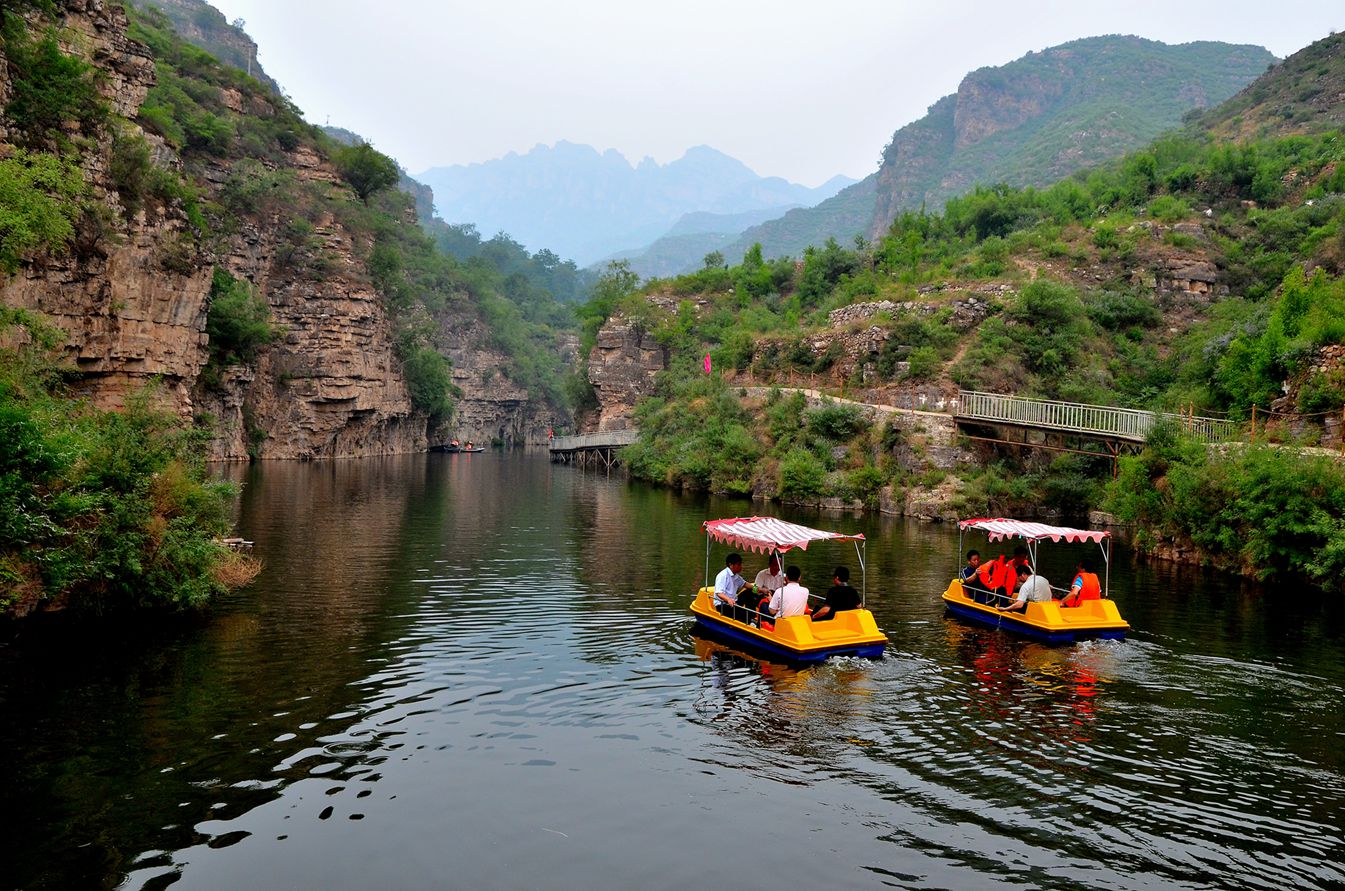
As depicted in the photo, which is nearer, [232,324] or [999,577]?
[999,577]

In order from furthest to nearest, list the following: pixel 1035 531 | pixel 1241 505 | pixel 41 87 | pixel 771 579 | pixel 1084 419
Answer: pixel 1084 419, pixel 41 87, pixel 1241 505, pixel 1035 531, pixel 771 579

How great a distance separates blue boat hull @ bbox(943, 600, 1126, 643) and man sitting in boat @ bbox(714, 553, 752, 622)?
216 inches

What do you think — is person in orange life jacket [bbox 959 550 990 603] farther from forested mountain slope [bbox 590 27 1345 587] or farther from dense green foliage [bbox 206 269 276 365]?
dense green foliage [bbox 206 269 276 365]

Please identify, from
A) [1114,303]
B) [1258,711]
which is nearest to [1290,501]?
[1258,711]

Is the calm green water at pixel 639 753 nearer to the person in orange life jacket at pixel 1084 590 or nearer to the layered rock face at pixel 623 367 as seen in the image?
the person in orange life jacket at pixel 1084 590

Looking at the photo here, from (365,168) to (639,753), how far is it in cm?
8153

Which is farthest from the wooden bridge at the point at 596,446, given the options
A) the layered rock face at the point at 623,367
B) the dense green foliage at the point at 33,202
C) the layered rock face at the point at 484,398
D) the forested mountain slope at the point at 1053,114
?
the forested mountain slope at the point at 1053,114

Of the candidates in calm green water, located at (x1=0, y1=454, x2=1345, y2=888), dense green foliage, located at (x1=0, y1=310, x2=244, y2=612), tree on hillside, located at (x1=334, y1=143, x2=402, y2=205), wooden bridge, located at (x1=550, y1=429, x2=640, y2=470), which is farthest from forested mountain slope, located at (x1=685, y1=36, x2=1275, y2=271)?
dense green foliage, located at (x1=0, y1=310, x2=244, y2=612)

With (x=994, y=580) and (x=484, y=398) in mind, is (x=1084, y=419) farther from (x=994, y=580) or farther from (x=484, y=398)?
(x=484, y=398)

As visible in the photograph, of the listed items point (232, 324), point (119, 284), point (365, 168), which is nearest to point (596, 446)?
point (232, 324)

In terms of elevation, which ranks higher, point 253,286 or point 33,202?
point 253,286

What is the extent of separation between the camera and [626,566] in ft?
84.8

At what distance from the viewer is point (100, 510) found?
1573cm

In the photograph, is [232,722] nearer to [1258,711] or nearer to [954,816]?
[954,816]
